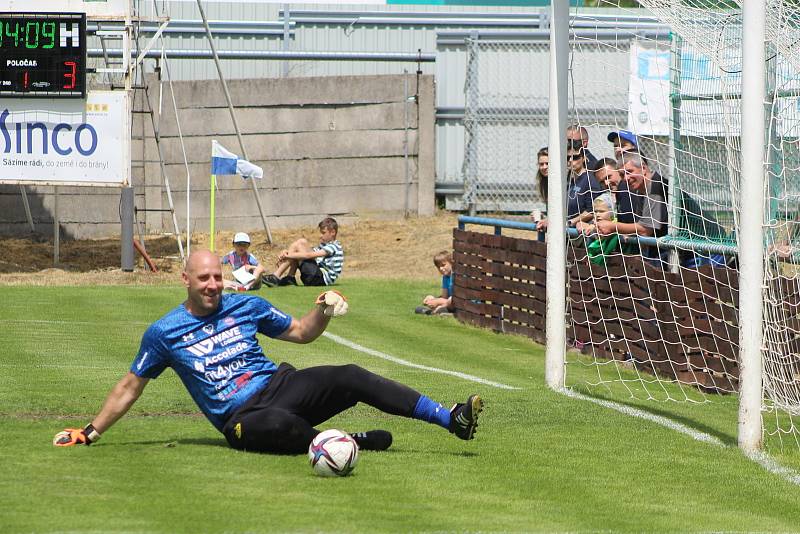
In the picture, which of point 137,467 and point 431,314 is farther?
point 431,314

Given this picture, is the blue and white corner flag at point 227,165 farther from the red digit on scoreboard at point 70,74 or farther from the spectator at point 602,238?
the spectator at point 602,238

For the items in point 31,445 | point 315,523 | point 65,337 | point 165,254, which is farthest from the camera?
point 165,254

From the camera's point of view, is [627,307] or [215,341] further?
[627,307]

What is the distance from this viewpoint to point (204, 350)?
7.77 metres

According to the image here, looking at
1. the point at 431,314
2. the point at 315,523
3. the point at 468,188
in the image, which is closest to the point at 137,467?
the point at 315,523

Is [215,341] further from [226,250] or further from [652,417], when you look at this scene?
[226,250]

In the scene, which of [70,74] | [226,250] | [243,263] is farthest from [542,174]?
[226,250]

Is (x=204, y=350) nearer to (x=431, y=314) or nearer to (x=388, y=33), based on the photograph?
(x=431, y=314)

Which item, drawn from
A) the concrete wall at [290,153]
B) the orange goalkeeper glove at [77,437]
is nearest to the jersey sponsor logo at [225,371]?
the orange goalkeeper glove at [77,437]

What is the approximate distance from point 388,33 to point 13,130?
395 inches

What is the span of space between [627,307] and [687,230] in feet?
4.58

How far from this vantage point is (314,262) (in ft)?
65.9

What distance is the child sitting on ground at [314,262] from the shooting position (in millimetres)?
19906

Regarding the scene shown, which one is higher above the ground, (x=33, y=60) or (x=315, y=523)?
(x=33, y=60)
